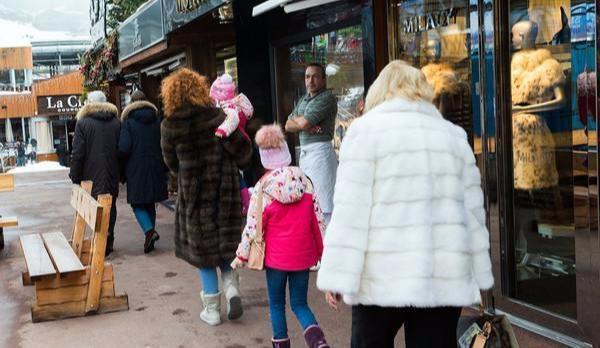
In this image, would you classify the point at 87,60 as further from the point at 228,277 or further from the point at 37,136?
the point at 37,136

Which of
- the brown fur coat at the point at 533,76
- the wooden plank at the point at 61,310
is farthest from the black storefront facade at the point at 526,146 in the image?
the wooden plank at the point at 61,310

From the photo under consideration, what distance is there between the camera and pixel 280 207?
12.7ft

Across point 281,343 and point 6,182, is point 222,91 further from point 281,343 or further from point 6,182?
point 6,182

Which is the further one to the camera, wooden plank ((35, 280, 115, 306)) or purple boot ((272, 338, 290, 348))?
wooden plank ((35, 280, 115, 306))

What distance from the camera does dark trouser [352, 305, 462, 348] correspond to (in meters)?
2.80

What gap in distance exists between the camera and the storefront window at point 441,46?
5.18 metres

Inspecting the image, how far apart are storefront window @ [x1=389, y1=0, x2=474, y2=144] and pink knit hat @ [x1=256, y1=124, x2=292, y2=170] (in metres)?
1.68

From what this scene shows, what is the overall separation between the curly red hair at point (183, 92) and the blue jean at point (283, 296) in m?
1.53

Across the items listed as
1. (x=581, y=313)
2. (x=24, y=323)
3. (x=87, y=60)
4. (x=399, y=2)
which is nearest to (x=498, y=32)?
(x=399, y=2)

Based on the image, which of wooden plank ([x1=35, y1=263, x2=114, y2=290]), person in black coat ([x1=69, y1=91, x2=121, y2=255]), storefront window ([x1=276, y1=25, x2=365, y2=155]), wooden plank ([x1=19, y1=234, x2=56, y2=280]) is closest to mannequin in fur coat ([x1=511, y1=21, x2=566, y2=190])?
storefront window ([x1=276, y1=25, x2=365, y2=155])

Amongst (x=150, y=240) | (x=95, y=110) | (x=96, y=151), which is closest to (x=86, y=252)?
(x=150, y=240)

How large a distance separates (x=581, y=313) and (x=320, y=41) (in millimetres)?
4366

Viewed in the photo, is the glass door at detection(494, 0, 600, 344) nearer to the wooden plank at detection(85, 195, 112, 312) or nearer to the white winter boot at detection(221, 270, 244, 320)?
the white winter boot at detection(221, 270, 244, 320)

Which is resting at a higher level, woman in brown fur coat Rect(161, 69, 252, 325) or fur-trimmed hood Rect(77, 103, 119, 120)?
fur-trimmed hood Rect(77, 103, 119, 120)
